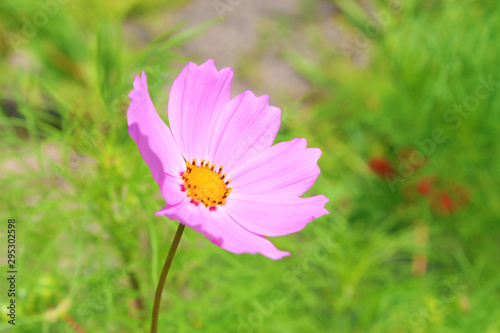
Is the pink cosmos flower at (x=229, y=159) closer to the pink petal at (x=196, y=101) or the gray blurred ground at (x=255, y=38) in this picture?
the pink petal at (x=196, y=101)

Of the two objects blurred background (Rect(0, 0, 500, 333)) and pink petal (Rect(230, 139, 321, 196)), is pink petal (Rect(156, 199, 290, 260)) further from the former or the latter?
blurred background (Rect(0, 0, 500, 333))

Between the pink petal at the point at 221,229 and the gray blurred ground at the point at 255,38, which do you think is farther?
the gray blurred ground at the point at 255,38

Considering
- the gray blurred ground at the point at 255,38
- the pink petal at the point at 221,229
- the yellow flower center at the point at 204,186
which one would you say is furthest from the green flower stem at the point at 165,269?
the gray blurred ground at the point at 255,38

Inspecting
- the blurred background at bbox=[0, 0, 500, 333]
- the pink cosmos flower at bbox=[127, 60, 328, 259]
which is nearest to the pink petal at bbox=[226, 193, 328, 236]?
the pink cosmos flower at bbox=[127, 60, 328, 259]

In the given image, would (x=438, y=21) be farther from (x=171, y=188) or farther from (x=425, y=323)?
(x=171, y=188)

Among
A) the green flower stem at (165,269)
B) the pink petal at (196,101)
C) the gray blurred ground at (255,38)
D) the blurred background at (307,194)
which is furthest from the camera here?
the gray blurred ground at (255,38)

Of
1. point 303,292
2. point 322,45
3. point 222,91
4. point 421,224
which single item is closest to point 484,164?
point 421,224

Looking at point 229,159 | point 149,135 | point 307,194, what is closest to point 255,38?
point 307,194
